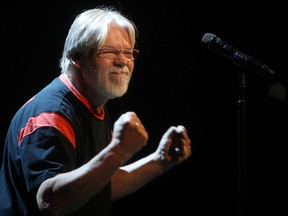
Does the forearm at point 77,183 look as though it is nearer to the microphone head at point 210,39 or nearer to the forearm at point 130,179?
the forearm at point 130,179

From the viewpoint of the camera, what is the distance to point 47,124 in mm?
1459

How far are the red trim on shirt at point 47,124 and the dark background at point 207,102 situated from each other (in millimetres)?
1485

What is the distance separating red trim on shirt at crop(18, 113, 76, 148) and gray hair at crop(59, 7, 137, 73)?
1.03ft

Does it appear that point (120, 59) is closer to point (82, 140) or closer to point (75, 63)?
point (75, 63)

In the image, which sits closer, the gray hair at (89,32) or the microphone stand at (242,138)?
the gray hair at (89,32)

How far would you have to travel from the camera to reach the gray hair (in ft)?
5.53

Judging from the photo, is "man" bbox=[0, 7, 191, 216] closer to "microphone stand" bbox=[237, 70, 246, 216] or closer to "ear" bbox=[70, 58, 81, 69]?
"ear" bbox=[70, 58, 81, 69]

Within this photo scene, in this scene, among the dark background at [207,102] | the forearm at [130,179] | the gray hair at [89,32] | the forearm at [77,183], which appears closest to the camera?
the forearm at [77,183]

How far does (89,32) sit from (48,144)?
0.48 m

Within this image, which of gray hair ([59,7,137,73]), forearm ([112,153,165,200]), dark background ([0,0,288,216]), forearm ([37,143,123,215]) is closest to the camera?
forearm ([37,143,123,215])

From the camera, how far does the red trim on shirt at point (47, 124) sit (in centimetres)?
146

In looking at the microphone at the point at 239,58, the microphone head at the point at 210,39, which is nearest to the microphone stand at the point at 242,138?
the microphone at the point at 239,58

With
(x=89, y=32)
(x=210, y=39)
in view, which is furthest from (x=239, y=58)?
(x=89, y=32)

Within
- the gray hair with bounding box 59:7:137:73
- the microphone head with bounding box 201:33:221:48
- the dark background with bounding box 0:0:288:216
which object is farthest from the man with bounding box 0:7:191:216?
the dark background with bounding box 0:0:288:216
